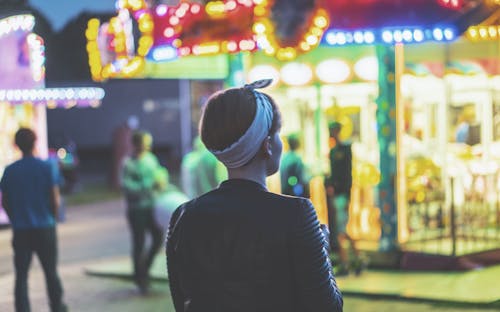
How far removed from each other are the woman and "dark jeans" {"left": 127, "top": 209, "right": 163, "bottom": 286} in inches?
224

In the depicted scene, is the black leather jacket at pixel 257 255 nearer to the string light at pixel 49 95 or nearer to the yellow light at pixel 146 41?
the yellow light at pixel 146 41

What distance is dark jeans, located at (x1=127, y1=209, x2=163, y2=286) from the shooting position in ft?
26.6

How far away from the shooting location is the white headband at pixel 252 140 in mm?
2322

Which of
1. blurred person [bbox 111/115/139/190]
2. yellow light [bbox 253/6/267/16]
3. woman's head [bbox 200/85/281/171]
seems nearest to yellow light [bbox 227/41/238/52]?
yellow light [bbox 253/6/267/16]

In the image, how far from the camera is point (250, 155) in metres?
2.35

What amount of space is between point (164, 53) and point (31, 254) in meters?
4.44

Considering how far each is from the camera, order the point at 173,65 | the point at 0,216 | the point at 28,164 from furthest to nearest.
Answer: the point at 0,216 < the point at 173,65 < the point at 28,164

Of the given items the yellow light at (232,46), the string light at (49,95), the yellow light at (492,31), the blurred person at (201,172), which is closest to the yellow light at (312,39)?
the yellow light at (232,46)

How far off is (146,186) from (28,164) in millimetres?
1770

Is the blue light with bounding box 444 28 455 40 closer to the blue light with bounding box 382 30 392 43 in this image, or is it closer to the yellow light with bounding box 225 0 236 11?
the blue light with bounding box 382 30 392 43

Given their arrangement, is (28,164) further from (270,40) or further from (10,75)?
(10,75)

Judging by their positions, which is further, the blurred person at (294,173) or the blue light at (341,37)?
the blurred person at (294,173)

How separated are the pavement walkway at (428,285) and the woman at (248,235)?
545 cm

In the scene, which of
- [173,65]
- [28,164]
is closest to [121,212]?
[173,65]
